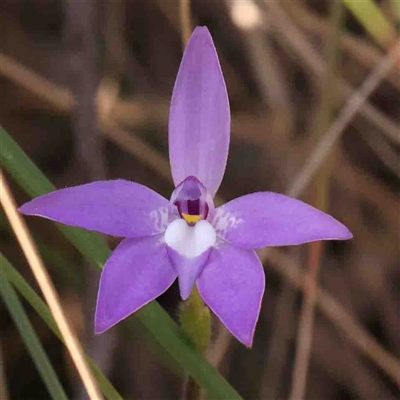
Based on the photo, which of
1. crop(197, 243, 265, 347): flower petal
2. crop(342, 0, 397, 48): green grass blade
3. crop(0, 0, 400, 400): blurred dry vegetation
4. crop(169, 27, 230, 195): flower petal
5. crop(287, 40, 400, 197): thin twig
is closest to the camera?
crop(197, 243, 265, 347): flower petal

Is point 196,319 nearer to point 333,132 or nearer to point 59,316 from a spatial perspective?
point 59,316

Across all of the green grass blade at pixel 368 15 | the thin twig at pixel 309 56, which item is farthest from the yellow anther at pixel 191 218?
the thin twig at pixel 309 56

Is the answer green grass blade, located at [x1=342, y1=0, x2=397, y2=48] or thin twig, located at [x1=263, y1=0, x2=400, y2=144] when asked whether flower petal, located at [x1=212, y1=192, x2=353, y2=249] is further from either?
thin twig, located at [x1=263, y1=0, x2=400, y2=144]

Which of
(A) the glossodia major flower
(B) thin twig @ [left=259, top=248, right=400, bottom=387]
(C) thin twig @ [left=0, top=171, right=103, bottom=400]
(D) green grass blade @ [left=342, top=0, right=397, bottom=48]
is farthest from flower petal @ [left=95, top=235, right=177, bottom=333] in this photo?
(B) thin twig @ [left=259, top=248, right=400, bottom=387]

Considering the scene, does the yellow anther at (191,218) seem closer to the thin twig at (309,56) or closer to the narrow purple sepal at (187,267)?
the narrow purple sepal at (187,267)

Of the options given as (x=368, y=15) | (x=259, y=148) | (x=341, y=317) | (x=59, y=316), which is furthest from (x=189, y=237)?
(x=259, y=148)

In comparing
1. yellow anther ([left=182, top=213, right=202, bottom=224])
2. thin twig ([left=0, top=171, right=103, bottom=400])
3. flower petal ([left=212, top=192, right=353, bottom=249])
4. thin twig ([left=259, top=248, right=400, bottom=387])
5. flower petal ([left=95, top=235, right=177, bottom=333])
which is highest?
flower petal ([left=212, top=192, right=353, bottom=249])
